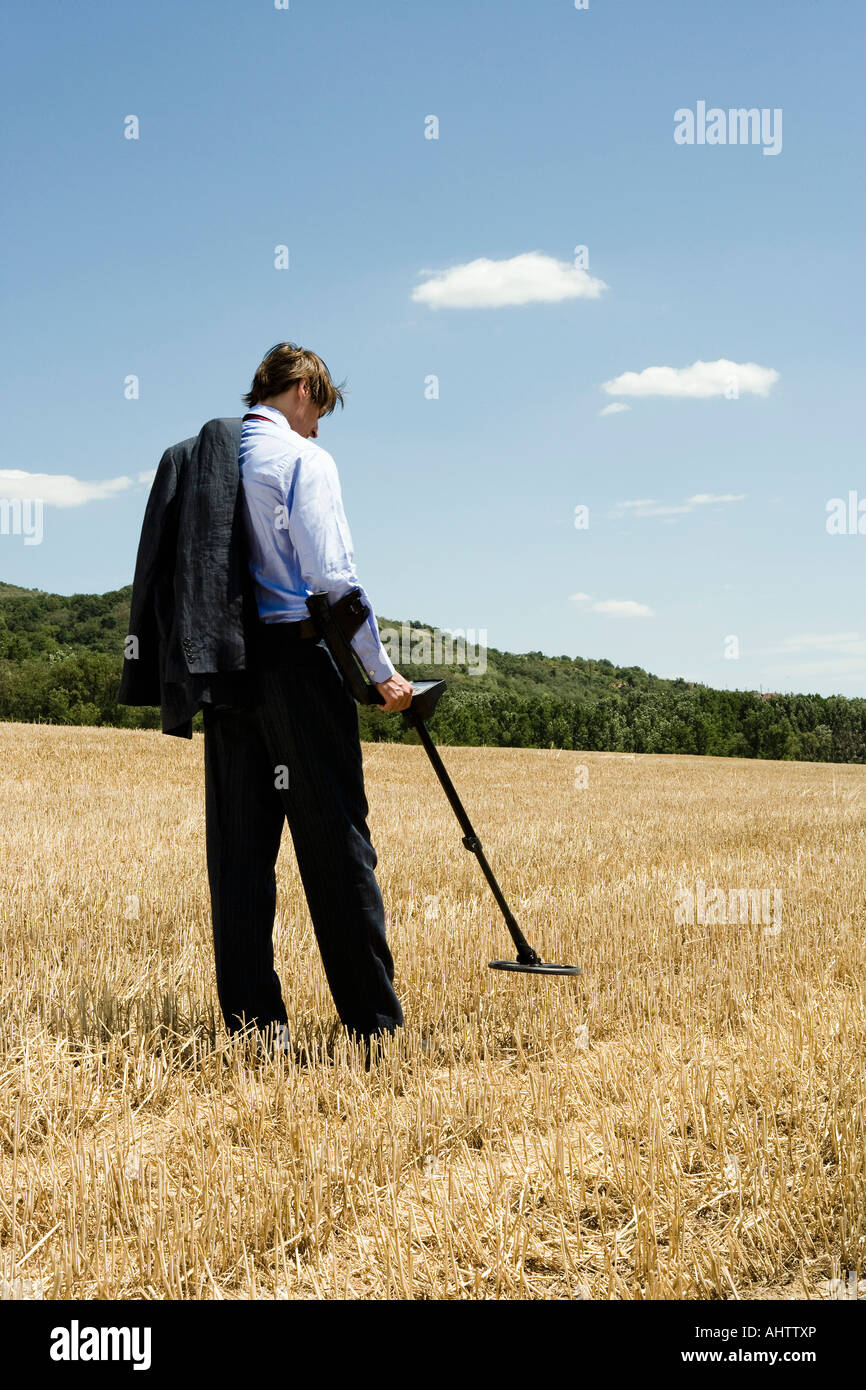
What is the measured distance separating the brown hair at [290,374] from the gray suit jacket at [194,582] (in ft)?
0.69

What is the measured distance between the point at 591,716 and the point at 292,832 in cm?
6375

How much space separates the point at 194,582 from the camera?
3.75 m

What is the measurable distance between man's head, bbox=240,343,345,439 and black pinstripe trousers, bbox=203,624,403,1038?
0.87 m

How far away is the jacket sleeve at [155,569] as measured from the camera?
12.9ft

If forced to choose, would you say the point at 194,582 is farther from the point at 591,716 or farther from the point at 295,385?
the point at 591,716

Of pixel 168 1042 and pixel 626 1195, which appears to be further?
pixel 168 1042

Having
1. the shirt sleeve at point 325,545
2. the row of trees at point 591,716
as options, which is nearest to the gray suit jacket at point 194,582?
the shirt sleeve at point 325,545

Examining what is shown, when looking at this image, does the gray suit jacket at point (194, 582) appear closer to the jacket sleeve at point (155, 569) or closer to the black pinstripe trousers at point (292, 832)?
the jacket sleeve at point (155, 569)

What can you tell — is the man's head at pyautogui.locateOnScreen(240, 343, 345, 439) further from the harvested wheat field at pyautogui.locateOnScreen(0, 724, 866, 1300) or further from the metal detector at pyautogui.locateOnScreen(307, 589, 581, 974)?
the harvested wheat field at pyautogui.locateOnScreen(0, 724, 866, 1300)

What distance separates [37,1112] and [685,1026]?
2.76 meters

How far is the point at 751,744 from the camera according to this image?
70875mm

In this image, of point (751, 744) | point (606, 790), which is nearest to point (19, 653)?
point (751, 744)

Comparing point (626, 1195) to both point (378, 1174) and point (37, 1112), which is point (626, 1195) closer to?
point (378, 1174)

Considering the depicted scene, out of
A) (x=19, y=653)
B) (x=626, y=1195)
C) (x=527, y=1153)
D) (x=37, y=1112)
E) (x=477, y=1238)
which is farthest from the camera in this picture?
(x=19, y=653)
